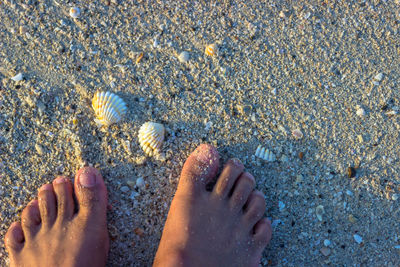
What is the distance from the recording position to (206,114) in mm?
2059

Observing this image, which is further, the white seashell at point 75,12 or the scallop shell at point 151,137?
the white seashell at point 75,12

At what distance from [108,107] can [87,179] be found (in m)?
0.45

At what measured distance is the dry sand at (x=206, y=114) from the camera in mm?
2018

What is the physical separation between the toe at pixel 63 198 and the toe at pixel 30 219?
0.14m

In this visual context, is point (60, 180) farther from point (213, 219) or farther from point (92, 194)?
point (213, 219)

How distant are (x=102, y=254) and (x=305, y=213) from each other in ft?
4.22

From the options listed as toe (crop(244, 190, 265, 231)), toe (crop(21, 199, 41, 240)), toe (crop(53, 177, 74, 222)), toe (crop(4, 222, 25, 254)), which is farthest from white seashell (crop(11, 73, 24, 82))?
toe (crop(244, 190, 265, 231))

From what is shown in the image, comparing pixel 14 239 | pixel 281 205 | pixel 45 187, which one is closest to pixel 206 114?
pixel 281 205

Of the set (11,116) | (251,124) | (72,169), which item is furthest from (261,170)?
(11,116)

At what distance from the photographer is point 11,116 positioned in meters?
2.02

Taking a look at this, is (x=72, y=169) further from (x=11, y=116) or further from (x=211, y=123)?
(x=211, y=123)

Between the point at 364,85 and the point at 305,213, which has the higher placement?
the point at 364,85

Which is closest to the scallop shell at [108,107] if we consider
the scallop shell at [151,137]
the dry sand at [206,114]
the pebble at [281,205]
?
the dry sand at [206,114]

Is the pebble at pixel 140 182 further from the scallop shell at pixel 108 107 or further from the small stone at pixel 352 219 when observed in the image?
the small stone at pixel 352 219
